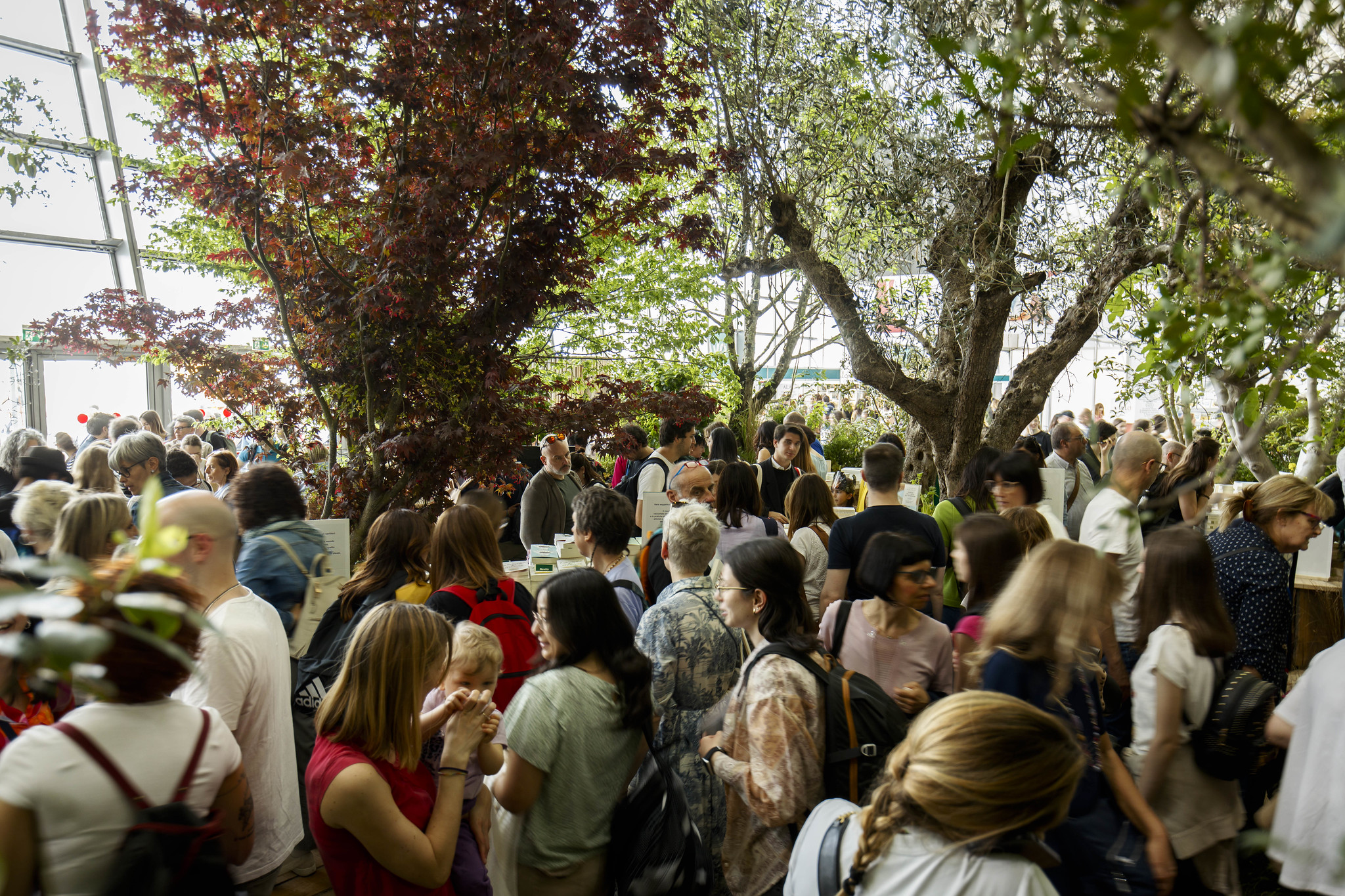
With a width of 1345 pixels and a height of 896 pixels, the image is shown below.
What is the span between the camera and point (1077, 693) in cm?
208

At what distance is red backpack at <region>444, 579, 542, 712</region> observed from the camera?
9.14ft

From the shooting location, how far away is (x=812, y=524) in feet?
13.5

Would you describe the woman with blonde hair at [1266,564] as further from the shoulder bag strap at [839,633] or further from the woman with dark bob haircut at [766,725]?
the woman with dark bob haircut at [766,725]

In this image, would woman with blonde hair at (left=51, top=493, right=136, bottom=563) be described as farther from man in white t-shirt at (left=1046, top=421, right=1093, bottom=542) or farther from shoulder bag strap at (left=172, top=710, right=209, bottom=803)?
man in white t-shirt at (left=1046, top=421, right=1093, bottom=542)

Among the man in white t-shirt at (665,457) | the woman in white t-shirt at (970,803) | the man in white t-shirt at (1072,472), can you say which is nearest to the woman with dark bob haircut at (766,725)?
the woman in white t-shirt at (970,803)

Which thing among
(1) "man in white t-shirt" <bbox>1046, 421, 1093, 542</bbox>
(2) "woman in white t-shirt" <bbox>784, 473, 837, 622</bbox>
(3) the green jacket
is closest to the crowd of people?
(3) the green jacket

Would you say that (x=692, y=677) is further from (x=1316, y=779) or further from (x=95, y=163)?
(x=95, y=163)

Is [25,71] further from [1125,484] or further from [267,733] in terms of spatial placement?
[1125,484]

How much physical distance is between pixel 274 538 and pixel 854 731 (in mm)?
1928

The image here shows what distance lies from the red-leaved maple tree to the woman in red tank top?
2.12 metres

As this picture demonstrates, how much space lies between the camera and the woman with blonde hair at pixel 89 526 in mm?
2535

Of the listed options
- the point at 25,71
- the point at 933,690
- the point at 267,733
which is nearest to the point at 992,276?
the point at 933,690

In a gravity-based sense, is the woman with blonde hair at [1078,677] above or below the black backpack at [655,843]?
above

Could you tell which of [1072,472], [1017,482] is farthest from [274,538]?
[1072,472]
